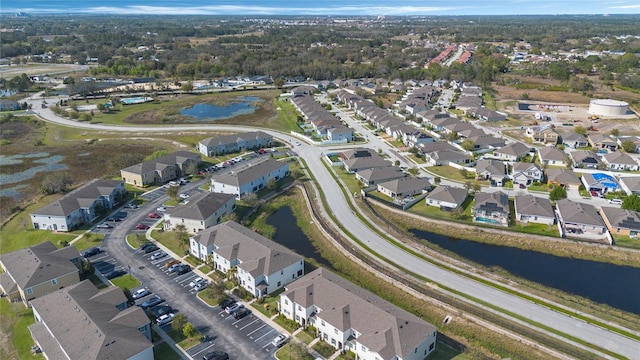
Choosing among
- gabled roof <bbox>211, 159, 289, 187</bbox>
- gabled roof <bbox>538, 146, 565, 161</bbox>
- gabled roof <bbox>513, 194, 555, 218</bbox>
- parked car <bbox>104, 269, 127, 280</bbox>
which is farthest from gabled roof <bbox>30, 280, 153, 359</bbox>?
gabled roof <bbox>538, 146, 565, 161</bbox>

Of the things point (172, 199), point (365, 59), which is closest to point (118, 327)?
point (172, 199)

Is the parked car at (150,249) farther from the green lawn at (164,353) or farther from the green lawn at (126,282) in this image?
the green lawn at (164,353)

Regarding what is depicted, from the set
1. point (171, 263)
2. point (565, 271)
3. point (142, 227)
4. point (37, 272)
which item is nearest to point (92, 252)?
point (142, 227)

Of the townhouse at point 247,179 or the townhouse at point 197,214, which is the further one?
the townhouse at point 247,179

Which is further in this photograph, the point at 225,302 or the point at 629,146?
the point at 629,146

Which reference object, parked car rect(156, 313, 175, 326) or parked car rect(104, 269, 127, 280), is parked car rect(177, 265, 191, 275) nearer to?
parked car rect(104, 269, 127, 280)

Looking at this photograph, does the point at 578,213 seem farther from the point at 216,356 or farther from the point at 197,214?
the point at 197,214

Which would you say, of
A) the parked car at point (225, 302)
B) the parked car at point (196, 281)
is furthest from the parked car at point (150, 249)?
the parked car at point (225, 302)
